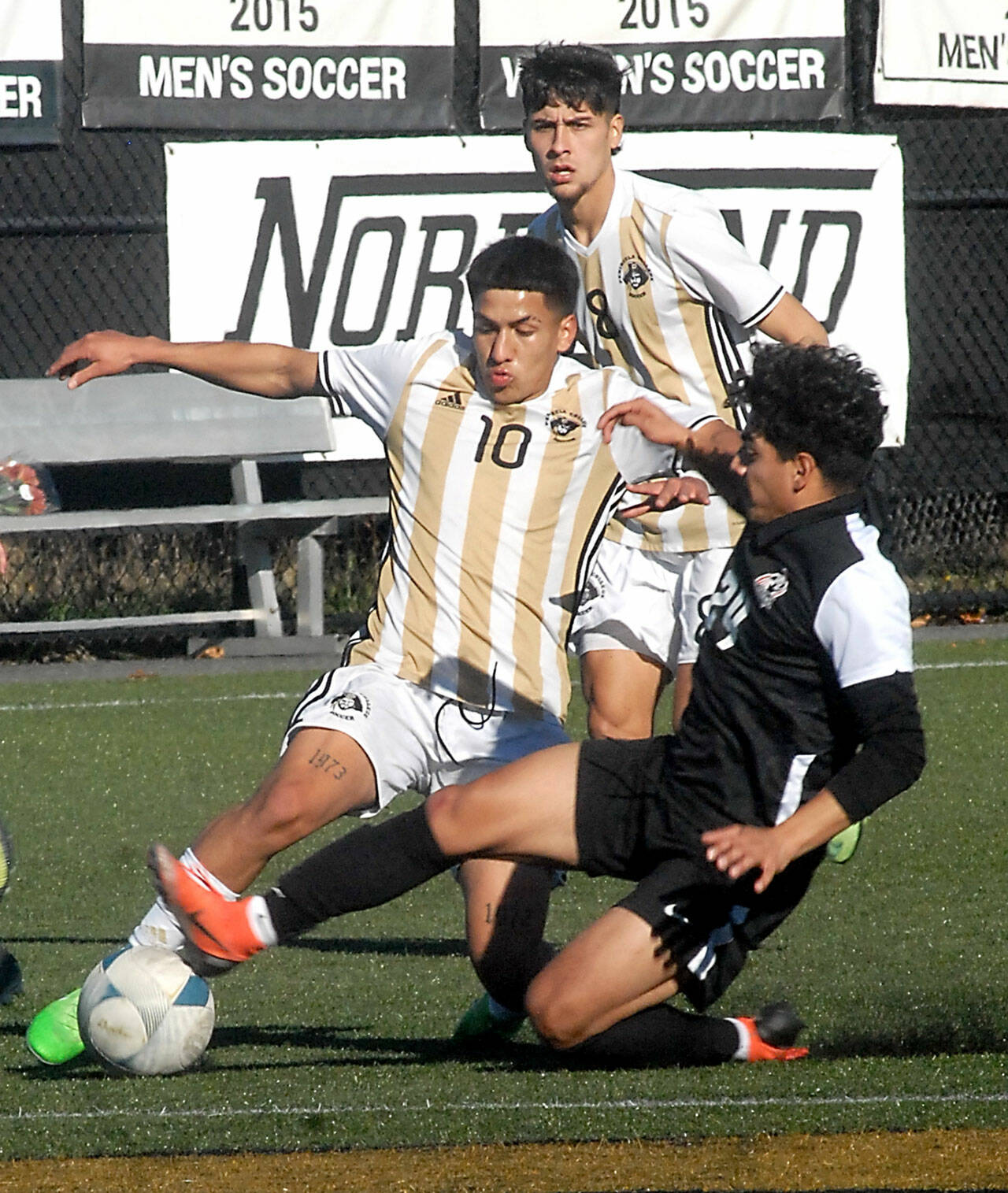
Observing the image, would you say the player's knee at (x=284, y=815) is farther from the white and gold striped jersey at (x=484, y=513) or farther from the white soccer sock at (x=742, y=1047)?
the white soccer sock at (x=742, y=1047)

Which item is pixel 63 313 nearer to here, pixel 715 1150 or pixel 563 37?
pixel 563 37

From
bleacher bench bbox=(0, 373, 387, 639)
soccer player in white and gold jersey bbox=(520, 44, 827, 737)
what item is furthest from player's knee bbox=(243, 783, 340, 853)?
bleacher bench bbox=(0, 373, 387, 639)

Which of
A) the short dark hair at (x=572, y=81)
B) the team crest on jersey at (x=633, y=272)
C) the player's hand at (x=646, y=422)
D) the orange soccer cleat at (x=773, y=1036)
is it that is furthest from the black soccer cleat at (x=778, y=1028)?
the short dark hair at (x=572, y=81)

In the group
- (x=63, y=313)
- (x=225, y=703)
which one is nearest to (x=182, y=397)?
(x=63, y=313)

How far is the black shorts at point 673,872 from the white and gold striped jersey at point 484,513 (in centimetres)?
39

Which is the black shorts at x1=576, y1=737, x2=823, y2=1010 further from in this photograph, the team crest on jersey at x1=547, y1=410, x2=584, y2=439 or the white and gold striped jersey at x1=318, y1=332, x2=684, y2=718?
the team crest on jersey at x1=547, y1=410, x2=584, y2=439

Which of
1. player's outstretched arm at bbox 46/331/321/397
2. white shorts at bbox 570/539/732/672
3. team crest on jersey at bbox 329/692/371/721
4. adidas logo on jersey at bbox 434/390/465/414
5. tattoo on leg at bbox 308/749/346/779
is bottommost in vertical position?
tattoo on leg at bbox 308/749/346/779

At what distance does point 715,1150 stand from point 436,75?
8147 millimetres

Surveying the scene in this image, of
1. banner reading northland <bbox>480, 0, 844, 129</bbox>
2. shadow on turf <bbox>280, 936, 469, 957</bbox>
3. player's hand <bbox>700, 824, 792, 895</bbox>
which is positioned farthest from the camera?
banner reading northland <bbox>480, 0, 844, 129</bbox>

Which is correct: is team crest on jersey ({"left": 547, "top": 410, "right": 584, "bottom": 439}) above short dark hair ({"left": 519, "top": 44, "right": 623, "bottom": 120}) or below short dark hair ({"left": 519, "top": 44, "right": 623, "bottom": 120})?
below

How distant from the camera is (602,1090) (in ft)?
12.5

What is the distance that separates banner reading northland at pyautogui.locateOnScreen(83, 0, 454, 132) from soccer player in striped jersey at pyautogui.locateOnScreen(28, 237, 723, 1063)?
6306 mm

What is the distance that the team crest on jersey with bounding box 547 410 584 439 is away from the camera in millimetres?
4441

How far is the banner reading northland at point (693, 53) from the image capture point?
10586 mm
